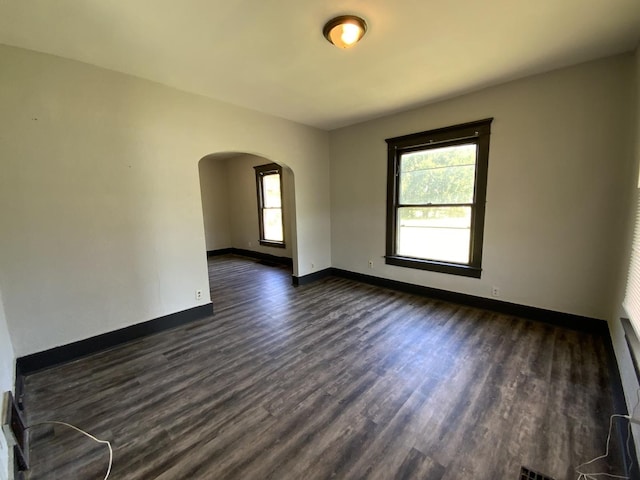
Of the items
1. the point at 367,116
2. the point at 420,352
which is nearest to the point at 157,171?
the point at 367,116

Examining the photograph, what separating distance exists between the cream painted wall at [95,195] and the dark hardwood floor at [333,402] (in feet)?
1.69

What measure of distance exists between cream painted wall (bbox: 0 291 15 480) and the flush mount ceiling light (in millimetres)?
3099

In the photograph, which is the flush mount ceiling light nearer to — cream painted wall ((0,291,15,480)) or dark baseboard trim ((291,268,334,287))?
cream painted wall ((0,291,15,480))

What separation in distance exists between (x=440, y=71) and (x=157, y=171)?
10.5 feet

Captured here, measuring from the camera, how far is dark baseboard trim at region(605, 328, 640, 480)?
1334 mm

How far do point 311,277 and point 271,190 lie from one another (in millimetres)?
2793

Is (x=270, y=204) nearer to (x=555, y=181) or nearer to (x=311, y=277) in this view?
(x=311, y=277)

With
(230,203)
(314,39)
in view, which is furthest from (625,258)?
(230,203)

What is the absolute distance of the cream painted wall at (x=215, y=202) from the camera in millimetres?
7301

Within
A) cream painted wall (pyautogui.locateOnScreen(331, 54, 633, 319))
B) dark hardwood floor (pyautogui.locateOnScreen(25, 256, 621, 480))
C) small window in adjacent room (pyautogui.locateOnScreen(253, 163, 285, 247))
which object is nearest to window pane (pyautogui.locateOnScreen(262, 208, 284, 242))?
small window in adjacent room (pyautogui.locateOnScreen(253, 163, 285, 247))

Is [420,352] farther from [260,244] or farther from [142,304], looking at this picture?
[260,244]

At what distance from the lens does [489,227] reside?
331cm

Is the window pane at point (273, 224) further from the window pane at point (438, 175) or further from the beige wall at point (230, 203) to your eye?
the window pane at point (438, 175)

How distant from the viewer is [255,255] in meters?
7.18
